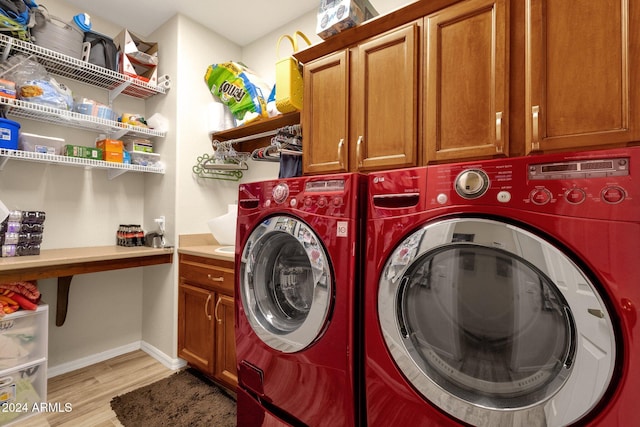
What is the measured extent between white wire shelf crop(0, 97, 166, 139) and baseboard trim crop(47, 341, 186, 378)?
5.74 ft

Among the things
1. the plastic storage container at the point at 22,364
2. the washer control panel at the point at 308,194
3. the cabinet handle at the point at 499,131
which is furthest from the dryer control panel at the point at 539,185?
the plastic storage container at the point at 22,364

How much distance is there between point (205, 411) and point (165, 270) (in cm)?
111

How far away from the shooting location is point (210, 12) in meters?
2.33

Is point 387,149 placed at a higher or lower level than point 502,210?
higher

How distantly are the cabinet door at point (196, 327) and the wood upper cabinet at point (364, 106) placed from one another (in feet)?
3.94

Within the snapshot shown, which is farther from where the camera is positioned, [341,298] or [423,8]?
[423,8]

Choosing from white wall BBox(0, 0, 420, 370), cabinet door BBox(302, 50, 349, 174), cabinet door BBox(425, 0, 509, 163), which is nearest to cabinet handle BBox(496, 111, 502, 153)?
cabinet door BBox(425, 0, 509, 163)

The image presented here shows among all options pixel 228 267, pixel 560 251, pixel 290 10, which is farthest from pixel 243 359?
pixel 290 10

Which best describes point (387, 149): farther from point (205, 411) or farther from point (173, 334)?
point (173, 334)

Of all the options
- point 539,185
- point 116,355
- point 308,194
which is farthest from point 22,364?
point 539,185

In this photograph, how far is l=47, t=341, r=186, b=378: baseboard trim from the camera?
7.17 feet

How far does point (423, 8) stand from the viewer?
1.25 meters

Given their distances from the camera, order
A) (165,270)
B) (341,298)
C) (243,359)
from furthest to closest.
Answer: (165,270) → (243,359) → (341,298)

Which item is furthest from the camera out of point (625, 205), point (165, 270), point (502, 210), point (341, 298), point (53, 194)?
point (165, 270)
